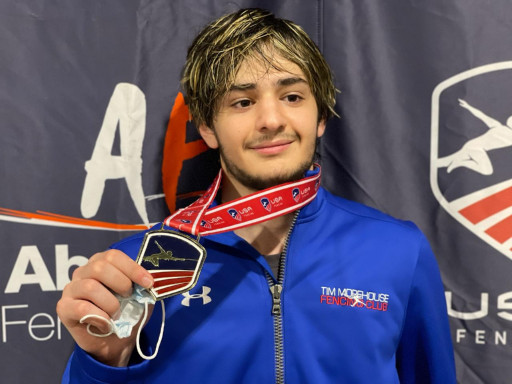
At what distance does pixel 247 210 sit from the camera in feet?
4.35

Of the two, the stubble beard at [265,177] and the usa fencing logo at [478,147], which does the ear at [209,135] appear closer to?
the stubble beard at [265,177]

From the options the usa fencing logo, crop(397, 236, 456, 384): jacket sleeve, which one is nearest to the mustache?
crop(397, 236, 456, 384): jacket sleeve

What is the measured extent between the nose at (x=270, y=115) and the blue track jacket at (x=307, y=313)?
23 centimetres

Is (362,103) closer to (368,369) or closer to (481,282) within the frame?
(481,282)

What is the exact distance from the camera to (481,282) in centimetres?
166

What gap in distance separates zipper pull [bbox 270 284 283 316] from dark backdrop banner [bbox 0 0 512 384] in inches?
21.0

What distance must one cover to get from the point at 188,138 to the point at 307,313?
0.68 meters

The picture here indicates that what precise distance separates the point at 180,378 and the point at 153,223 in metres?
0.56

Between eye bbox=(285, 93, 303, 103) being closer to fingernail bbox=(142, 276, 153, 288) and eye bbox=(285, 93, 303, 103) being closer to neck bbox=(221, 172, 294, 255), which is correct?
neck bbox=(221, 172, 294, 255)

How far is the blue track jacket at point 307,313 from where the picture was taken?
127 centimetres

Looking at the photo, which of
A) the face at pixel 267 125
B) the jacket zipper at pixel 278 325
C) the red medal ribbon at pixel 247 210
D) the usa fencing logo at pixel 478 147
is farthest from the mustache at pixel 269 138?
the usa fencing logo at pixel 478 147

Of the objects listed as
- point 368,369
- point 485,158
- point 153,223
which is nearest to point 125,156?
point 153,223

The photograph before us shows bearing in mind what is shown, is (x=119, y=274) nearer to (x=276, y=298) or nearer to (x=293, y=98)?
(x=276, y=298)

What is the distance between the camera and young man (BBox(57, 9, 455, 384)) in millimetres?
1273
